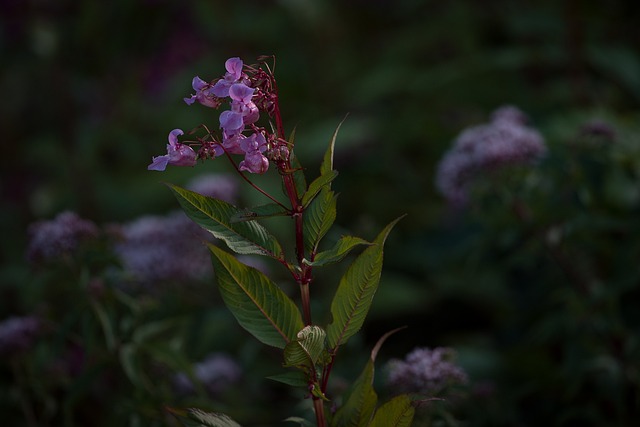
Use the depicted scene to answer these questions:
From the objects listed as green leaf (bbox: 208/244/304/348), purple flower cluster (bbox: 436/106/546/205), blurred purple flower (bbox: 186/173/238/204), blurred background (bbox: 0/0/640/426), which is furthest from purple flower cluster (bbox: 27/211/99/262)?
purple flower cluster (bbox: 436/106/546/205)

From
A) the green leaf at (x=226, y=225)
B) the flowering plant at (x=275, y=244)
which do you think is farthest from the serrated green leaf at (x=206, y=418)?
the green leaf at (x=226, y=225)

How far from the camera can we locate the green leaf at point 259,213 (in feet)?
3.26

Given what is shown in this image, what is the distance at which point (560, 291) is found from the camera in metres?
1.94

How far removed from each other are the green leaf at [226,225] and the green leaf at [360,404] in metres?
0.21

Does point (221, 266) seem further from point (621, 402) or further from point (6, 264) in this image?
point (6, 264)

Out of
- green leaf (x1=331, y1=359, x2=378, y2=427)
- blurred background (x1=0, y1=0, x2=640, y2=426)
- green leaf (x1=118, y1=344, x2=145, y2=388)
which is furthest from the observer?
blurred background (x1=0, y1=0, x2=640, y2=426)

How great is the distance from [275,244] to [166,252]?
0.90 meters

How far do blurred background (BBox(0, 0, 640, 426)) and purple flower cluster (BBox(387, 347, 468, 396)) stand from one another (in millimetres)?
40

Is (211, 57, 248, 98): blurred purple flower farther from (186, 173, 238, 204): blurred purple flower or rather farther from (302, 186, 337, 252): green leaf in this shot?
(186, 173, 238, 204): blurred purple flower

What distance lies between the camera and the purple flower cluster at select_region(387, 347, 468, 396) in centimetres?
130

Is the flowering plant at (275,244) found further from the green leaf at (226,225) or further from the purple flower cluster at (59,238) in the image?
the purple flower cluster at (59,238)

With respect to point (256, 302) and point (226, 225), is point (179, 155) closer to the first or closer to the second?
point (226, 225)

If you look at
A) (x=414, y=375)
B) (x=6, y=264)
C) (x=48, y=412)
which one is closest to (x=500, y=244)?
(x=414, y=375)

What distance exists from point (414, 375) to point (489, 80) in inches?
83.2
